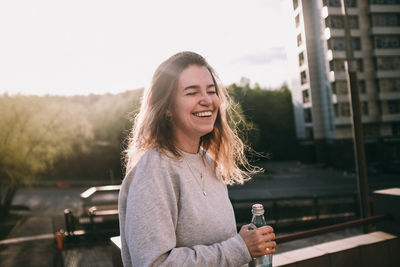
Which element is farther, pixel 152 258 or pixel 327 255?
pixel 327 255

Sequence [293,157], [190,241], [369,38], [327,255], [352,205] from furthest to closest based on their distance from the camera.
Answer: [293,157] → [369,38] → [352,205] → [327,255] → [190,241]

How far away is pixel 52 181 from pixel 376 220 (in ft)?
115

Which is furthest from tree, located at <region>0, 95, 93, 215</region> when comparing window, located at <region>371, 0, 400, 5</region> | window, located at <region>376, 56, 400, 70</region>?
window, located at <region>371, 0, 400, 5</region>

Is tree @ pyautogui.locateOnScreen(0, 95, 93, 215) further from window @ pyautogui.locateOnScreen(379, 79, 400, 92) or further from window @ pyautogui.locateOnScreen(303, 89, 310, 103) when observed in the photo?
window @ pyautogui.locateOnScreen(379, 79, 400, 92)

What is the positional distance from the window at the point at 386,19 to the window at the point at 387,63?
2917 millimetres

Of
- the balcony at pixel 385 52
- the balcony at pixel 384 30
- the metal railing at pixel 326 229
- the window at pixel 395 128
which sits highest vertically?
the balcony at pixel 384 30

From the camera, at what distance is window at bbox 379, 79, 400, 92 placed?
28938 millimetres

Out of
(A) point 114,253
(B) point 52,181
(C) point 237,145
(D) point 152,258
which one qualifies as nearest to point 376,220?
(C) point 237,145

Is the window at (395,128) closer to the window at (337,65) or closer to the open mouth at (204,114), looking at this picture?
the window at (337,65)

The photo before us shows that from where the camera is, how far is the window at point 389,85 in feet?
94.9

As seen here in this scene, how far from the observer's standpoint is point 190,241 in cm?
117

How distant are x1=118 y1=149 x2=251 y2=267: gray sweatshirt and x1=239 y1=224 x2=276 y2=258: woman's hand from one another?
0.08 feet

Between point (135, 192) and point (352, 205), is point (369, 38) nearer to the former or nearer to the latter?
point (352, 205)

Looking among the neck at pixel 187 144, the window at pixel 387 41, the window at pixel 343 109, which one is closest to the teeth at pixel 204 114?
the neck at pixel 187 144
